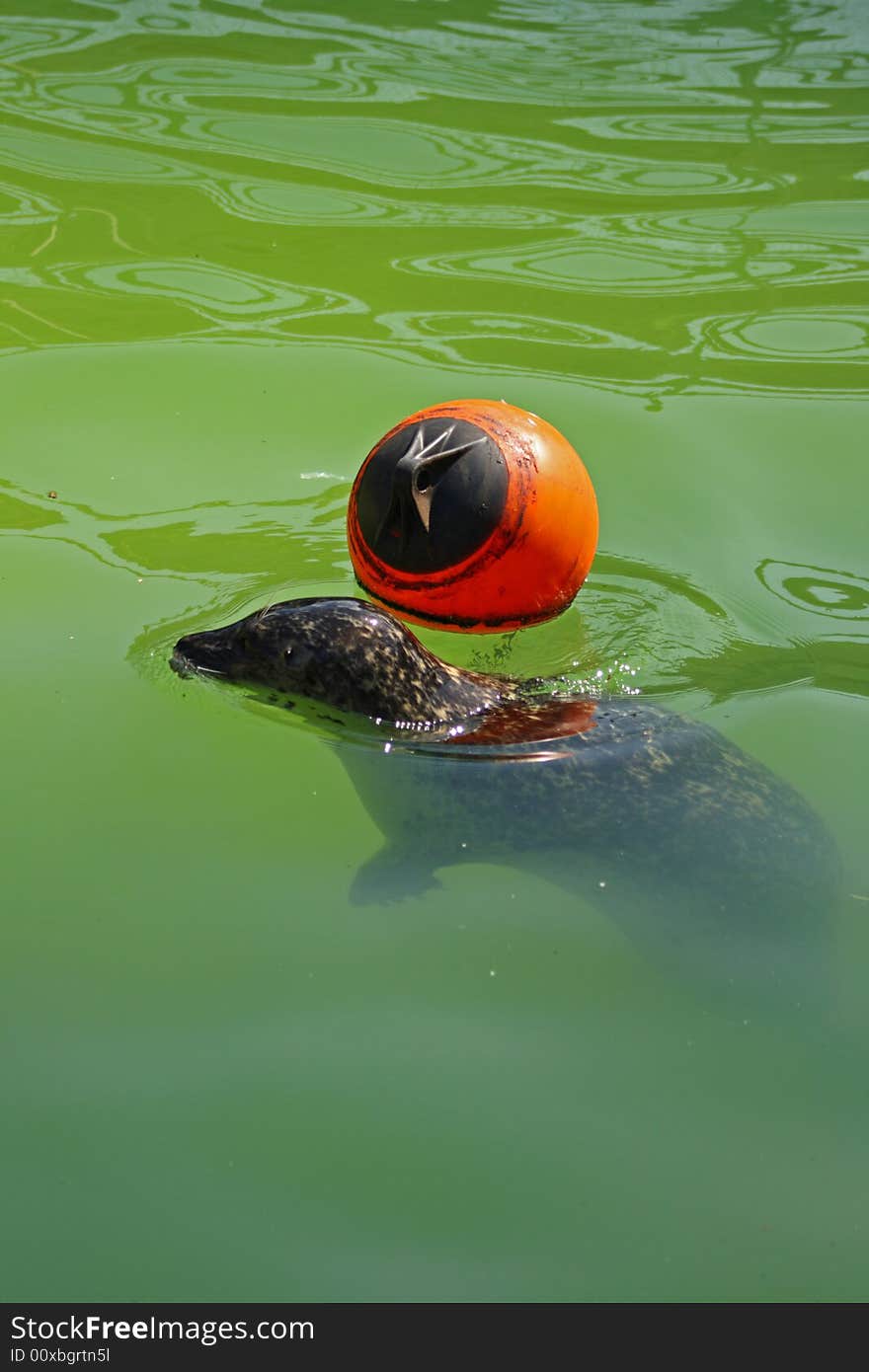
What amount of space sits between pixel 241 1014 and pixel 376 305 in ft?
20.2

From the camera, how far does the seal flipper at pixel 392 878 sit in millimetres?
4043

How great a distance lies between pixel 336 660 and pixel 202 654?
20.5 inches

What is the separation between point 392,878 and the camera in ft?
13.6

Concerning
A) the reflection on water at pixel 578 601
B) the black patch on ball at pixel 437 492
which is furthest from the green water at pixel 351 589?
the black patch on ball at pixel 437 492

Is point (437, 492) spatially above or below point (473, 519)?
above

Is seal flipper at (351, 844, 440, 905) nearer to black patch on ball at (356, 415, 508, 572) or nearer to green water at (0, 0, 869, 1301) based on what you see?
green water at (0, 0, 869, 1301)

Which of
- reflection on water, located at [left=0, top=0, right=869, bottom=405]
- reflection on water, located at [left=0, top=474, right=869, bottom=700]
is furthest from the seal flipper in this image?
reflection on water, located at [left=0, top=0, right=869, bottom=405]

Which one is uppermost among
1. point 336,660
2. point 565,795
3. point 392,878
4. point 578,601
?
point 578,601

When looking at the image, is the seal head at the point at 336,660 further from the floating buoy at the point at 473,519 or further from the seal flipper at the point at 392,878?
the seal flipper at the point at 392,878

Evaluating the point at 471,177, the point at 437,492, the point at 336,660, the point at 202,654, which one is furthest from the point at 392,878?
the point at 471,177

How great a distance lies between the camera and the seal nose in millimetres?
5227

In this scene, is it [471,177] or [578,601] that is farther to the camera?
[471,177]

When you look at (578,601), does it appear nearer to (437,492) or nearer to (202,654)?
(437,492)

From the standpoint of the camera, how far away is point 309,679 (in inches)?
206
